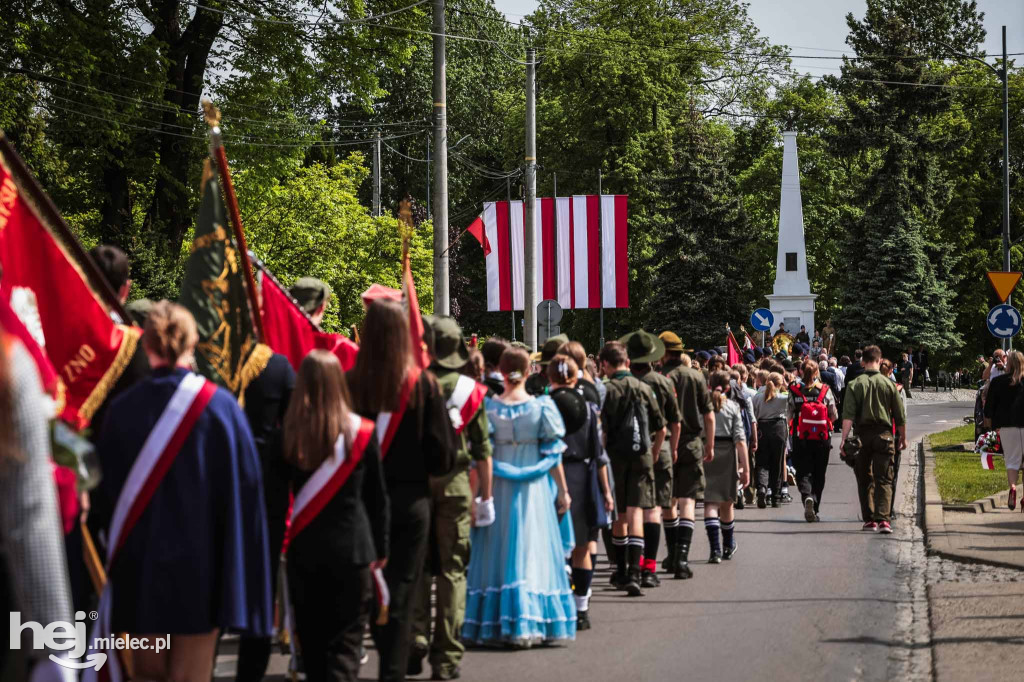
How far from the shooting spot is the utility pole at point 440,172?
68.7ft

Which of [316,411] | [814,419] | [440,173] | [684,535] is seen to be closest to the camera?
[316,411]

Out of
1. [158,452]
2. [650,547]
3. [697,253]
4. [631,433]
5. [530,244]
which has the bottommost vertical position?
[650,547]

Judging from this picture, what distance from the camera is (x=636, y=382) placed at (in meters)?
10.5

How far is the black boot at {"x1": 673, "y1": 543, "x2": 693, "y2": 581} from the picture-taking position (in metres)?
11.7

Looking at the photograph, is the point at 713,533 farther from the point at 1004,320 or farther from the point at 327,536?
the point at 1004,320

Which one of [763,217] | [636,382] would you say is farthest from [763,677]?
[763,217]

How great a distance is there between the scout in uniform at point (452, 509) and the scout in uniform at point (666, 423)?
3313 mm

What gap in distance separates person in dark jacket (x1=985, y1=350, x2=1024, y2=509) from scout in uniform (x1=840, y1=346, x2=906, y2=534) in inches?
58.3

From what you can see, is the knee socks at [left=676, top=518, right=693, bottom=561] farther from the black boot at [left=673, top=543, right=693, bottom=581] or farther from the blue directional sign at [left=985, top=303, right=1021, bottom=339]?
the blue directional sign at [left=985, top=303, right=1021, bottom=339]

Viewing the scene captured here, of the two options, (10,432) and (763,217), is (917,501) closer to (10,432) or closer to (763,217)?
(10,432)

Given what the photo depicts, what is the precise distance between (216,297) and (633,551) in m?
5.18

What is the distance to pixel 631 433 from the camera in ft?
34.5

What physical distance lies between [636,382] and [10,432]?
781 cm

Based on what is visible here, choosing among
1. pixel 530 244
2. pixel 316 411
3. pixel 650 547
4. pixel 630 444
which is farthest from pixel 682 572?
pixel 530 244
